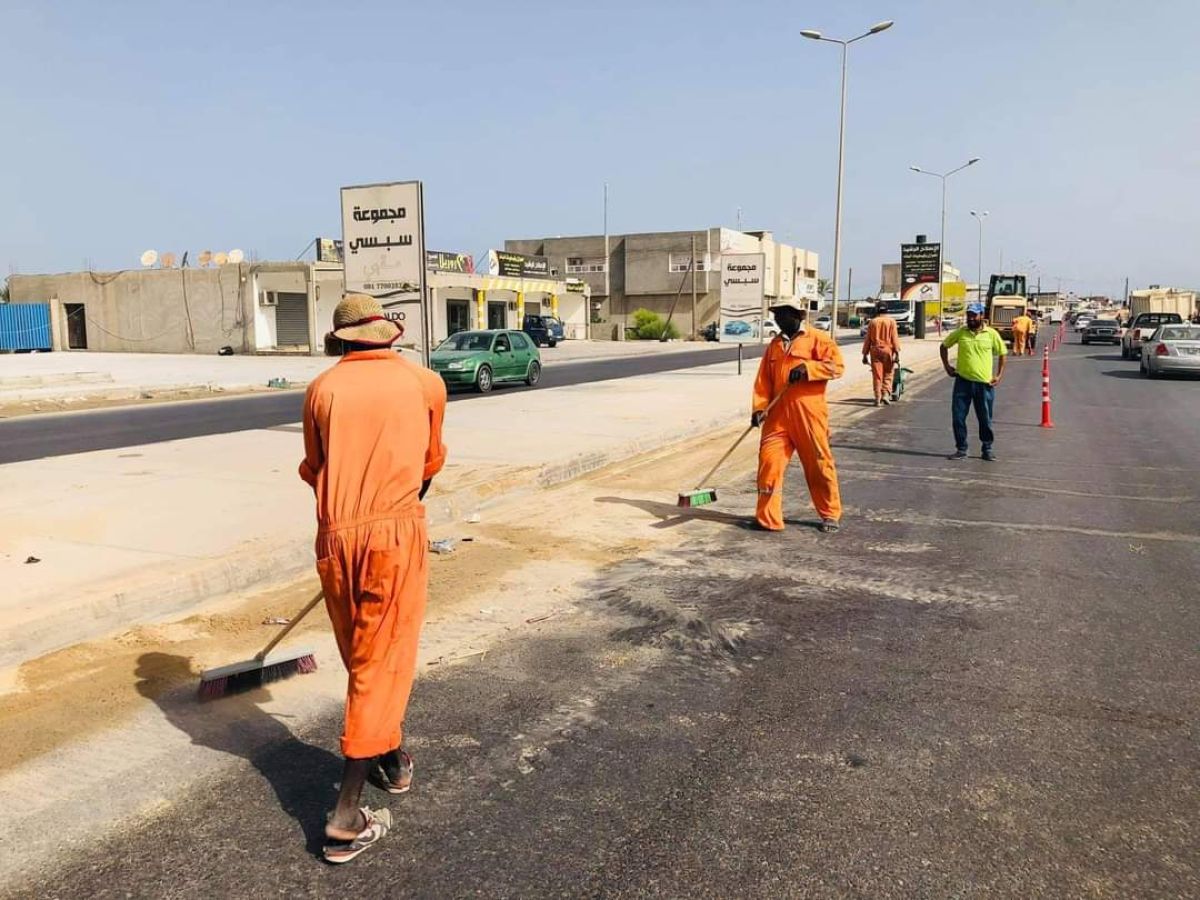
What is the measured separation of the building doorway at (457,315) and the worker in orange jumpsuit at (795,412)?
44977 mm

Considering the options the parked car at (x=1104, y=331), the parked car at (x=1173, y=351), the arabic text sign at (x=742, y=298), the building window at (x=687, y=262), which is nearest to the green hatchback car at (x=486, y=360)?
the arabic text sign at (x=742, y=298)

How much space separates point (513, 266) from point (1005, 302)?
27.9m

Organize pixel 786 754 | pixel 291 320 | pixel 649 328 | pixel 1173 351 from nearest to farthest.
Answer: pixel 786 754
pixel 1173 351
pixel 291 320
pixel 649 328

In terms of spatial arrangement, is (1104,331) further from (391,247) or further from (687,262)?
(391,247)

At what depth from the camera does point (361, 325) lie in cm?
332

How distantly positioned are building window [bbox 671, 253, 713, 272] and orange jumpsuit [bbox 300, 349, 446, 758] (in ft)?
238

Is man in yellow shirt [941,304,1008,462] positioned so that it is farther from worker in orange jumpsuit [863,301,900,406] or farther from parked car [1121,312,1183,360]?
parked car [1121,312,1183,360]

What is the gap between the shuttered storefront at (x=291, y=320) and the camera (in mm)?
44719

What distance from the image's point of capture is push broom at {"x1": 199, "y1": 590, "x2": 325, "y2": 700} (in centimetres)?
442

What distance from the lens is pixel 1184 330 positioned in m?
26.0

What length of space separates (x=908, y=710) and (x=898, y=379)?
1684cm

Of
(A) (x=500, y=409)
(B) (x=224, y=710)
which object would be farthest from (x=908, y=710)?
(A) (x=500, y=409)

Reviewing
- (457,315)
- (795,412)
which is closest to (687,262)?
(457,315)

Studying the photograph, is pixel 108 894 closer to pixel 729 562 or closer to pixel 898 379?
pixel 729 562
